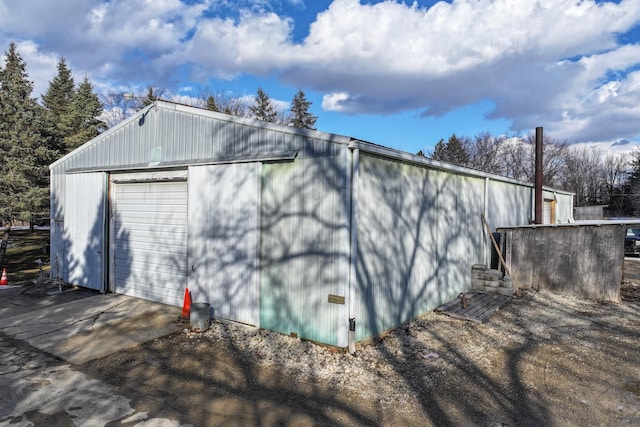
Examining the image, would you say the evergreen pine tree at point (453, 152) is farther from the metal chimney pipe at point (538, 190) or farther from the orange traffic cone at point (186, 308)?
the orange traffic cone at point (186, 308)

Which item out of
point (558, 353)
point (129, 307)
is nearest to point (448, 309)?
point (558, 353)

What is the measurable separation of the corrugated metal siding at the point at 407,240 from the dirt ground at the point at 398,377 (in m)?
0.55

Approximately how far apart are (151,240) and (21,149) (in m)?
16.5

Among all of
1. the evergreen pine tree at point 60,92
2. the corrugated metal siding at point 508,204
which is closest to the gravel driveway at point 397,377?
the corrugated metal siding at point 508,204

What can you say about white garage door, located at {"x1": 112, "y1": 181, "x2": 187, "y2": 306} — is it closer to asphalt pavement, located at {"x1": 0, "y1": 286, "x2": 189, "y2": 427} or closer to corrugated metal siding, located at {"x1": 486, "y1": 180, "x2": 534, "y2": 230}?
asphalt pavement, located at {"x1": 0, "y1": 286, "x2": 189, "y2": 427}

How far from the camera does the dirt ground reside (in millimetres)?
4004

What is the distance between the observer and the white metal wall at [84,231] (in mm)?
9000

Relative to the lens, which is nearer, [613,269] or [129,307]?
[129,307]

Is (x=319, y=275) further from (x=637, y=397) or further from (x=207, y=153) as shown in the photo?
(x=637, y=397)

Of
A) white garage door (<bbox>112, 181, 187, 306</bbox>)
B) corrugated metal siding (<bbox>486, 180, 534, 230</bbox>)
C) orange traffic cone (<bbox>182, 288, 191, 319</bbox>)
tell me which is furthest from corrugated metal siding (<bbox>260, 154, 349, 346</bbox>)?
corrugated metal siding (<bbox>486, 180, 534, 230</bbox>)

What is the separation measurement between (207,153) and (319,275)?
10.5 ft

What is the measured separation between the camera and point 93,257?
29.9ft

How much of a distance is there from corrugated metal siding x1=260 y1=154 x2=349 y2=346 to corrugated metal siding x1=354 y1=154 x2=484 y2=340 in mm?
316

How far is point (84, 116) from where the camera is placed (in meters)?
27.7
